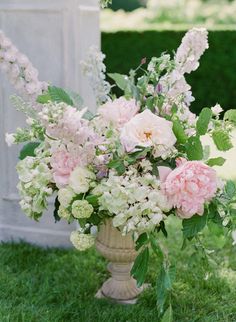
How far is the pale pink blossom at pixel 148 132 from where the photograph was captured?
245 cm

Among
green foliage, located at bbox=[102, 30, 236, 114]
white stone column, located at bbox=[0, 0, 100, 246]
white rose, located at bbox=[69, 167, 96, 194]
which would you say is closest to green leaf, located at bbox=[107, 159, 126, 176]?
white rose, located at bbox=[69, 167, 96, 194]

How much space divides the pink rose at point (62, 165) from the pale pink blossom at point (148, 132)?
0.76 ft

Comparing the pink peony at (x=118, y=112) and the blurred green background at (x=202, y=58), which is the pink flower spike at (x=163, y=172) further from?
the blurred green background at (x=202, y=58)

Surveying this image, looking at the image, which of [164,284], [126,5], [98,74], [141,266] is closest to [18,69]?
[98,74]

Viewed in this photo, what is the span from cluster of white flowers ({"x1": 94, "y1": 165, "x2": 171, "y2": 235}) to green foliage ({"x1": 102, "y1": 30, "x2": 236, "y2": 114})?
5699mm

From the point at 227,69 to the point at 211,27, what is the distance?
561mm

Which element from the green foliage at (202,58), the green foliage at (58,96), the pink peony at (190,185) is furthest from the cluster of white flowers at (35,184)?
the green foliage at (202,58)

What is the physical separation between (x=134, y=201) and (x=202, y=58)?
19.5 feet

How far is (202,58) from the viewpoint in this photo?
320 inches

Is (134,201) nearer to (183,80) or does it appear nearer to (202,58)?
(183,80)

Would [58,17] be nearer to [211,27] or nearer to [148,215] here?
[148,215]

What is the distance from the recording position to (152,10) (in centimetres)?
1349

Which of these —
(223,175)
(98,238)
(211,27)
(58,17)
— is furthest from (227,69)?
(98,238)

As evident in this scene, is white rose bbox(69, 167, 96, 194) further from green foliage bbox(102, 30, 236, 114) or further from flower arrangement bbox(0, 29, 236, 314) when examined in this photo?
green foliage bbox(102, 30, 236, 114)
